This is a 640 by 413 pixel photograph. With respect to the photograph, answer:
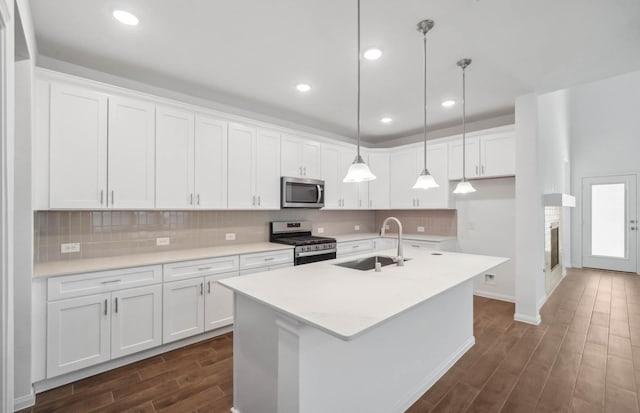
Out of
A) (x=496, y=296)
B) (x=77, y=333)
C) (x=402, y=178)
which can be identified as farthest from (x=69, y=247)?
(x=496, y=296)

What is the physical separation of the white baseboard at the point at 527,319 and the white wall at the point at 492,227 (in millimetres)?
784

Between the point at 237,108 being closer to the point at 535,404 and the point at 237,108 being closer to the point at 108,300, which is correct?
the point at 108,300

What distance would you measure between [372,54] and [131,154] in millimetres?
2314

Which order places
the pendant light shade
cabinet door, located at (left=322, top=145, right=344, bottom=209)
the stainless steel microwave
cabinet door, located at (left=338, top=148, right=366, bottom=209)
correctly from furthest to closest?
cabinet door, located at (left=338, top=148, right=366, bottom=209) < cabinet door, located at (left=322, top=145, right=344, bottom=209) < the stainless steel microwave < the pendant light shade

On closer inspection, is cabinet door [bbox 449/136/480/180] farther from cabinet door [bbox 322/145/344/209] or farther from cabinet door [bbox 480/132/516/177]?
cabinet door [bbox 322/145/344/209]

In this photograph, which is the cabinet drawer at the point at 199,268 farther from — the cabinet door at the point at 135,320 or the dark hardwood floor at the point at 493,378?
the dark hardwood floor at the point at 493,378

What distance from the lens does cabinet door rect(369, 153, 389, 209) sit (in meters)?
4.99

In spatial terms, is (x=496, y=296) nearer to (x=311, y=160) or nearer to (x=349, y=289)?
(x=311, y=160)

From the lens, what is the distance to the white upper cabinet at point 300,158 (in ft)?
12.6

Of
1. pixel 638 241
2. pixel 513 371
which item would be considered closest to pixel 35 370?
pixel 513 371

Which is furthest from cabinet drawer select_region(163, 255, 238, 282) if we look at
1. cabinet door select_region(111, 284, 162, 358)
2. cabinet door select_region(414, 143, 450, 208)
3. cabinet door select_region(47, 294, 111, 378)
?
cabinet door select_region(414, 143, 450, 208)

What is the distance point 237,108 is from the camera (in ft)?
12.0

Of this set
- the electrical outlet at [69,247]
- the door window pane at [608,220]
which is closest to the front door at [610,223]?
the door window pane at [608,220]

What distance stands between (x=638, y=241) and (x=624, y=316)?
3435 mm
